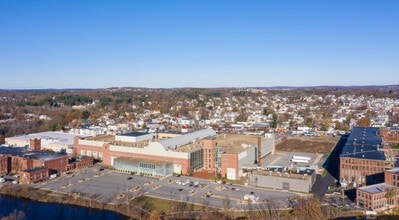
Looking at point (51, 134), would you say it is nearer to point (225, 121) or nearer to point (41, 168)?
point (41, 168)

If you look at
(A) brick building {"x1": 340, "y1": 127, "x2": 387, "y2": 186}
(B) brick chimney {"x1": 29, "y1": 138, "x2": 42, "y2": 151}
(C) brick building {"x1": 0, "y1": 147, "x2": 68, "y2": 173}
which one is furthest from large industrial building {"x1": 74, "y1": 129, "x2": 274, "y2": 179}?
(A) brick building {"x1": 340, "y1": 127, "x2": 387, "y2": 186}

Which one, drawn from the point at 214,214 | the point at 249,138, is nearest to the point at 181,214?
the point at 214,214

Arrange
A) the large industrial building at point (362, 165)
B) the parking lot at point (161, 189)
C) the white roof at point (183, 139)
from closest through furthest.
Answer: the parking lot at point (161, 189) < the large industrial building at point (362, 165) < the white roof at point (183, 139)

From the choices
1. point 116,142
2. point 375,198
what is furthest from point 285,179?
point 116,142

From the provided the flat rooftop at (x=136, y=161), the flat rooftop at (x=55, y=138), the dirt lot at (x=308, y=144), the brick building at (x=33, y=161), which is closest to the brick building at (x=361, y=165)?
the dirt lot at (x=308, y=144)

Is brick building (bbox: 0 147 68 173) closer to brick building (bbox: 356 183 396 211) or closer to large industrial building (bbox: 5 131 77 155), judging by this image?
large industrial building (bbox: 5 131 77 155)

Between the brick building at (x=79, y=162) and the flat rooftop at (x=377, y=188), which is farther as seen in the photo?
the brick building at (x=79, y=162)

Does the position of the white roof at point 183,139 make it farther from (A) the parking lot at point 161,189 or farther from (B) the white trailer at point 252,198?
(B) the white trailer at point 252,198
